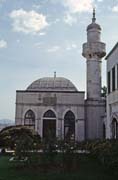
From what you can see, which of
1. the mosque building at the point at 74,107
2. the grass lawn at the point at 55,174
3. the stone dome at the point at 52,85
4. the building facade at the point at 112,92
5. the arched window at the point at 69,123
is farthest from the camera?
the stone dome at the point at 52,85

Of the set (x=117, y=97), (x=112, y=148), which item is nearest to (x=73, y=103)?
(x=117, y=97)

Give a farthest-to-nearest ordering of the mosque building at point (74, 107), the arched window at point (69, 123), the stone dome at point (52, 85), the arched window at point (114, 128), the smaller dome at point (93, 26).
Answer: the stone dome at point (52, 85), the arched window at point (69, 123), the mosque building at point (74, 107), the smaller dome at point (93, 26), the arched window at point (114, 128)

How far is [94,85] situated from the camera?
3700 cm

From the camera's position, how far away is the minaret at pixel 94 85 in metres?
36.8

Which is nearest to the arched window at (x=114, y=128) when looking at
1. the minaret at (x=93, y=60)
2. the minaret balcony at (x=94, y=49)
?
the minaret at (x=93, y=60)

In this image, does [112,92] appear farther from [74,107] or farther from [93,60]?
[93,60]

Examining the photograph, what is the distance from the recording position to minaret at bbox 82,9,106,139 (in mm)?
36812

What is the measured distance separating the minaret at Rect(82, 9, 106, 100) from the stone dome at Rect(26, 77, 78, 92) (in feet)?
11.2

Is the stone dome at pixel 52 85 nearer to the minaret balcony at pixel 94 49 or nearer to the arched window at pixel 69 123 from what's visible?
the arched window at pixel 69 123

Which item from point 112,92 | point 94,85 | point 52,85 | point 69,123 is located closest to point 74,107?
point 69,123

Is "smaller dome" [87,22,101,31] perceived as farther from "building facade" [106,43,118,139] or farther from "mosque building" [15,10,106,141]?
"building facade" [106,43,118,139]

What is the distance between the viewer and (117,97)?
22625 millimetres

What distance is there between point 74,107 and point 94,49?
6188 mm

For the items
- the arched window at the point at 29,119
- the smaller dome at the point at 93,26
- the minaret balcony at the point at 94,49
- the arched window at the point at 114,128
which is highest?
the smaller dome at the point at 93,26
